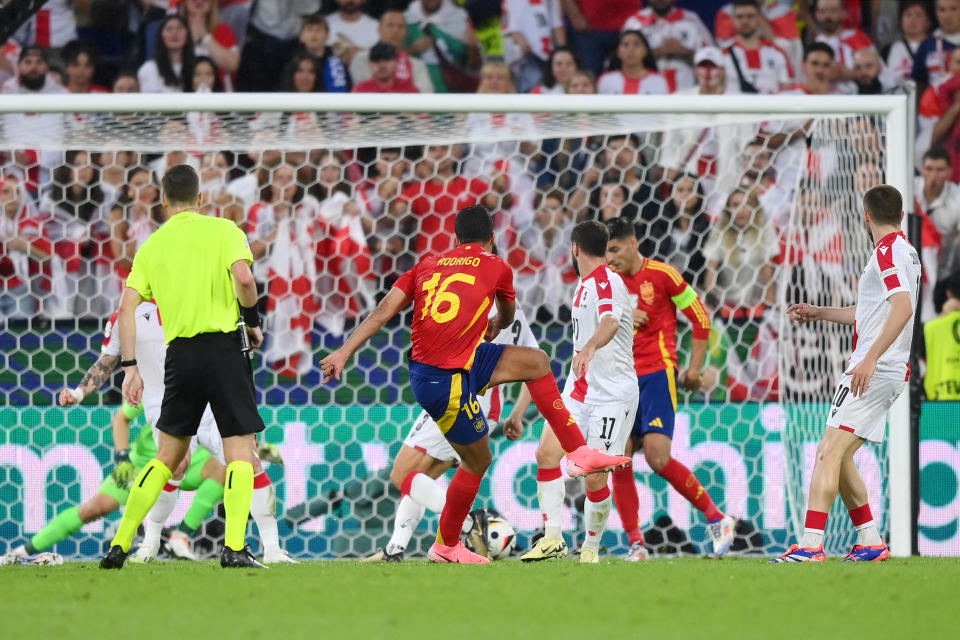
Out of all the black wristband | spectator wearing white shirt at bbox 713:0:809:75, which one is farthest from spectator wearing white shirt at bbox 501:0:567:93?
the black wristband

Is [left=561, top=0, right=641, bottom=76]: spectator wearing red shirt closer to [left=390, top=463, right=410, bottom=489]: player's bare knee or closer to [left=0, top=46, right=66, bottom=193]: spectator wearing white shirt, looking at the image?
[left=0, top=46, right=66, bottom=193]: spectator wearing white shirt

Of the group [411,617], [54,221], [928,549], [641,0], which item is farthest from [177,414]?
[641,0]

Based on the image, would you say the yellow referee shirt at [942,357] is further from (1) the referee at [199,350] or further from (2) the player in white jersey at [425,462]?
(1) the referee at [199,350]

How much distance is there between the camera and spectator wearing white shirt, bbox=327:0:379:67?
1263cm

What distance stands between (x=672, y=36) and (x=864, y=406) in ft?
23.1

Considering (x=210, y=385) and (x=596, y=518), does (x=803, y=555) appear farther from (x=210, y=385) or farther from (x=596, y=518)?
(x=210, y=385)

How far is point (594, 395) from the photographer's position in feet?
24.3

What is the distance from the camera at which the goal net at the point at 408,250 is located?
27.8 feet

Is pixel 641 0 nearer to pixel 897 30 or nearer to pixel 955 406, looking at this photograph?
pixel 897 30

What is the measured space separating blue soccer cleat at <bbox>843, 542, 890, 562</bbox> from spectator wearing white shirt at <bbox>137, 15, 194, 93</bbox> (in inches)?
300

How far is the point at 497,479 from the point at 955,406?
317 cm

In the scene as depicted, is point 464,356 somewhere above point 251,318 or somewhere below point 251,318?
below

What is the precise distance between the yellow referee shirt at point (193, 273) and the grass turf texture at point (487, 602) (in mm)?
1169

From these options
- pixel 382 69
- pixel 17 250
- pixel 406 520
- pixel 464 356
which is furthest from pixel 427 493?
pixel 382 69
